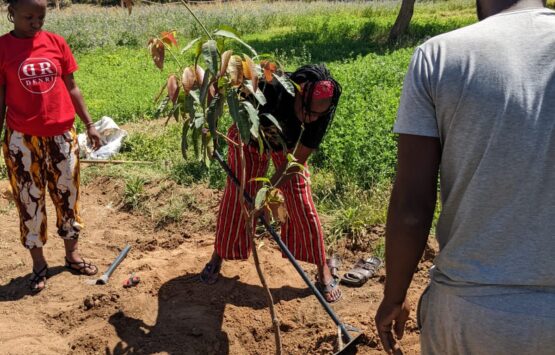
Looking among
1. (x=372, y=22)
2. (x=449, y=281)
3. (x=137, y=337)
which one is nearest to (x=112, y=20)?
(x=372, y=22)

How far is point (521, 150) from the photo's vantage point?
138cm

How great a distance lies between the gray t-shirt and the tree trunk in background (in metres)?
13.9

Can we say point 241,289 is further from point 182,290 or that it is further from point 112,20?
point 112,20

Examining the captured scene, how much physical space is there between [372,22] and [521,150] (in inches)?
617

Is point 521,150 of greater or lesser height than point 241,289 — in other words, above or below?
above

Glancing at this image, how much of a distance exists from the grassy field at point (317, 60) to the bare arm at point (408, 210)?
8.51 feet

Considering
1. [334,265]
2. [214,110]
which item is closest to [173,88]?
[214,110]

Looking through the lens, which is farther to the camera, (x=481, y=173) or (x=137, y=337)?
(x=137, y=337)

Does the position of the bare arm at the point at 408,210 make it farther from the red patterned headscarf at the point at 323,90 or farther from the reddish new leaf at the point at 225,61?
the red patterned headscarf at the point at 323,90

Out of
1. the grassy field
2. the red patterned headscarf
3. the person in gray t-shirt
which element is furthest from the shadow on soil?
the person in gray t-shirt

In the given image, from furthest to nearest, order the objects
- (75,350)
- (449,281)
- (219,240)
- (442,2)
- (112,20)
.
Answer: (442,2) → (112,20) → (219,240) → (75,350) → (449,281)

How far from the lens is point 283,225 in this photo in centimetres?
362

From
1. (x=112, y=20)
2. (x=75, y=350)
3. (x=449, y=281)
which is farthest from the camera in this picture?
(x=112, y=20)

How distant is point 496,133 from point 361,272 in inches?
99.0
